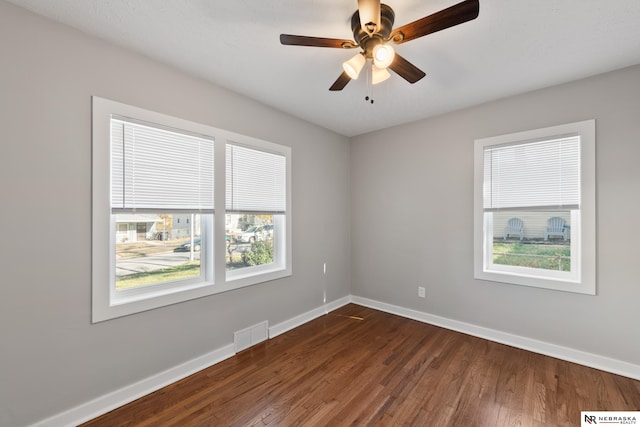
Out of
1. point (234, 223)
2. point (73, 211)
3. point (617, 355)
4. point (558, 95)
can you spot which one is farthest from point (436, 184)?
point (73, 211)

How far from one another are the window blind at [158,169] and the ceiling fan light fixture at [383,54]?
169 centimetres

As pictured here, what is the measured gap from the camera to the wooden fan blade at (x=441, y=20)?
1.26 m

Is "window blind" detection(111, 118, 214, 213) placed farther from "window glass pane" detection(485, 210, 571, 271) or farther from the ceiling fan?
"window glass pane" detection(485, 210, 571, 271)

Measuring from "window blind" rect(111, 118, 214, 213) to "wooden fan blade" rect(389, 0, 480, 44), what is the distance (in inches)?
73.3

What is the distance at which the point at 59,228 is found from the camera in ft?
5.77

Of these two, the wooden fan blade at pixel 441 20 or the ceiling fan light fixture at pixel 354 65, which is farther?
the ceiling fan light fixture at pixel 354 65

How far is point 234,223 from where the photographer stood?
112 inches

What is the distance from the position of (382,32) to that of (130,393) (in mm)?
3040

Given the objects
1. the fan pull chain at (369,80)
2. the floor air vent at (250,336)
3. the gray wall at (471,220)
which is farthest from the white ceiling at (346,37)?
the floor air vent at (250,336)

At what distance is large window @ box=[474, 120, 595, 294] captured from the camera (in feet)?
8.05

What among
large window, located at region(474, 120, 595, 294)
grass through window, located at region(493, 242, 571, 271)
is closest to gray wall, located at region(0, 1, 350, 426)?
large window, located at region(474, 120, 595, 294)

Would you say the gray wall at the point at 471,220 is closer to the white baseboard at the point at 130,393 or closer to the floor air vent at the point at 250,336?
the floor air vent at the point at 250,336

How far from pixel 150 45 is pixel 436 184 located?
10.5 ft

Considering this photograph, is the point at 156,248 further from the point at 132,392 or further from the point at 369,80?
the point at 369,80
